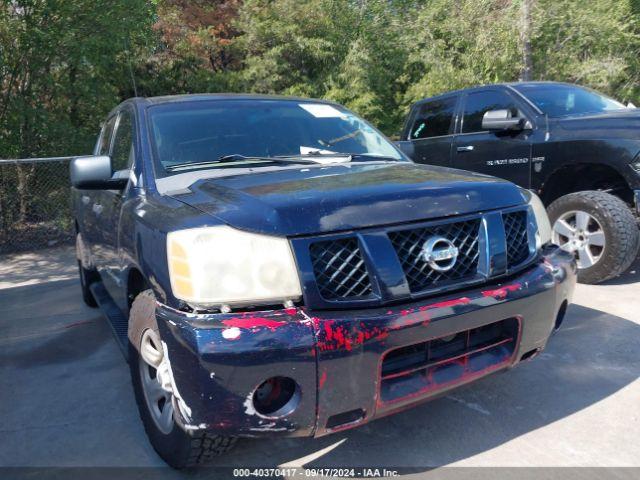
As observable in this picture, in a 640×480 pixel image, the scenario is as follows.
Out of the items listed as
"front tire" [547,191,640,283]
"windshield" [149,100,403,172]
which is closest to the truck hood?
"windshield" [149,100,403,172]

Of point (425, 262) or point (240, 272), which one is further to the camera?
point (425, 262)

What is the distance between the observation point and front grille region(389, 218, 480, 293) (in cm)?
224

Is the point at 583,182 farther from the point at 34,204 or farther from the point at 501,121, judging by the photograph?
the point at 34,204

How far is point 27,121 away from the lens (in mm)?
9156

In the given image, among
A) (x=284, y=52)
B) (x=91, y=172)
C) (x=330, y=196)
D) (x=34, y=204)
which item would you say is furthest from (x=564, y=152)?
(x=284, y=52)

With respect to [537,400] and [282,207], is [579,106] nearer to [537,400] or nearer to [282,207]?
[537,400]

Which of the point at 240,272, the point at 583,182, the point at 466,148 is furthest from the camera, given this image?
the point at 466,148

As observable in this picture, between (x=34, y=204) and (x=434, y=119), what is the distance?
19.2 ft

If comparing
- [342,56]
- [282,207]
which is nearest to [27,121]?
[282,207]

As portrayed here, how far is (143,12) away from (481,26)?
8503 mm

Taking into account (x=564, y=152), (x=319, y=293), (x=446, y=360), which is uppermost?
(x=564, y=152)

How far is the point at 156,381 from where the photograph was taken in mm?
2574

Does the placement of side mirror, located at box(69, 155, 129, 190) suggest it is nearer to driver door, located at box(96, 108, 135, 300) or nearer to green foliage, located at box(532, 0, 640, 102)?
driver door, located at box(96, 108, 135, 300)

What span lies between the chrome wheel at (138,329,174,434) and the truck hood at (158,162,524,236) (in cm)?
64
